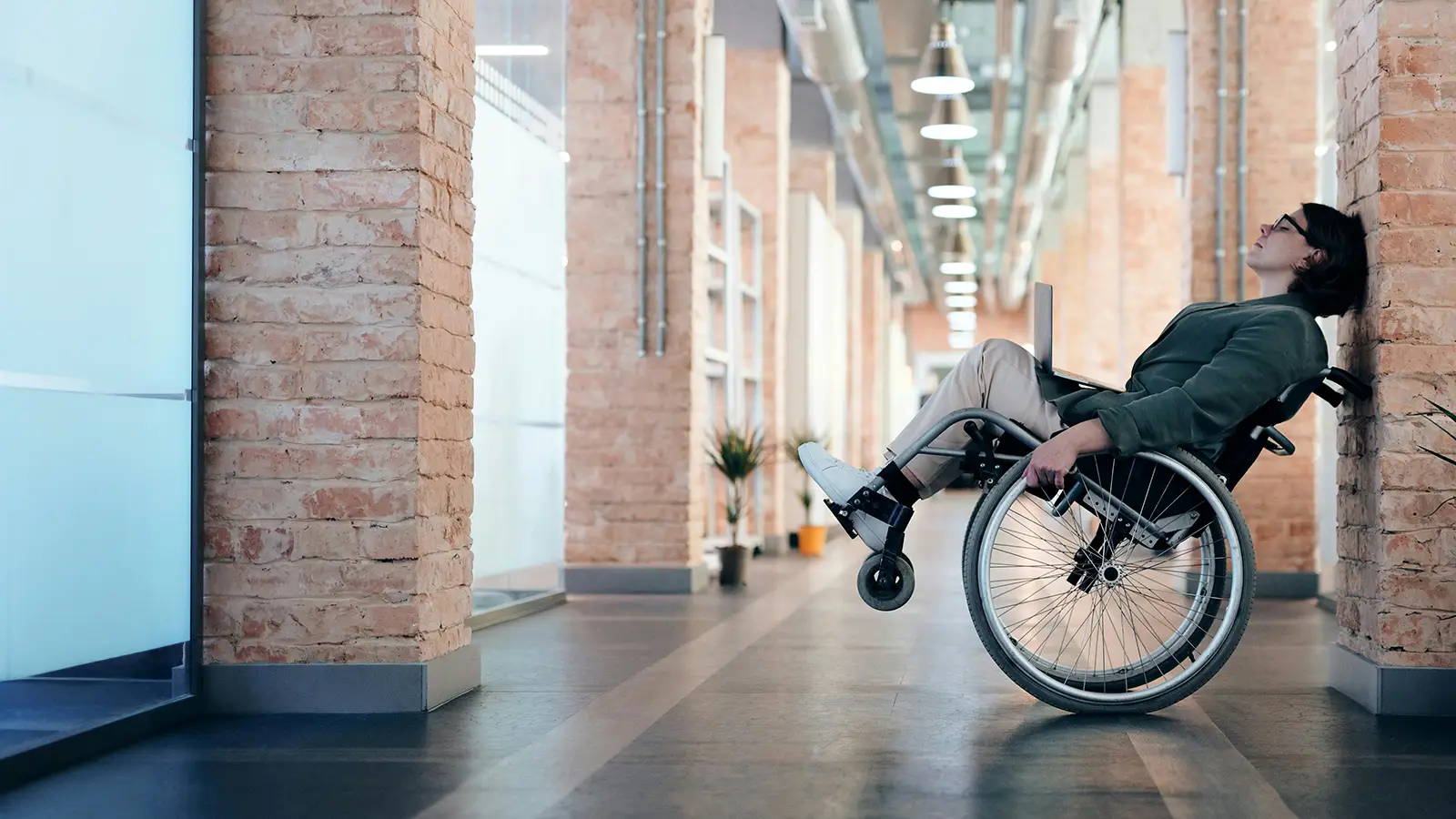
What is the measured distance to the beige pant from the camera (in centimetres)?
356

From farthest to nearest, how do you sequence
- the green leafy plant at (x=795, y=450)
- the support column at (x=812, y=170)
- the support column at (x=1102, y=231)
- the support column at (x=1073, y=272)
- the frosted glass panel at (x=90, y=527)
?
the support column at (x=1073, y=272)
the support column at (x=812, y=170)
the support column at (x=1102, y=231)
the green leafy plant at (x=795, y=450)
the frosted glass panel at (x=90, y=527)

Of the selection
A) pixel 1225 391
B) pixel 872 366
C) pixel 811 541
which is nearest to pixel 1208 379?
pixel 1225 391

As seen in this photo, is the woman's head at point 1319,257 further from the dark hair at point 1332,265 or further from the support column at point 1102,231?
the support column at point 1102,231

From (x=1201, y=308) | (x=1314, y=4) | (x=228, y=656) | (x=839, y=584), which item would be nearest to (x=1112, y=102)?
(x=1314, y=4)

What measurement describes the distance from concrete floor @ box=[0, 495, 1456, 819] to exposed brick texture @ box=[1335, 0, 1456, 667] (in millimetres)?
274

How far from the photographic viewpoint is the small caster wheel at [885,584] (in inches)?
140

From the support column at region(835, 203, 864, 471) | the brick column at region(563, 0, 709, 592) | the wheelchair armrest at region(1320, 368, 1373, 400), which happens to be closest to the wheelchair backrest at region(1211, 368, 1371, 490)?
the wheelchair armrest at region(1320, 368, 1373, 400)

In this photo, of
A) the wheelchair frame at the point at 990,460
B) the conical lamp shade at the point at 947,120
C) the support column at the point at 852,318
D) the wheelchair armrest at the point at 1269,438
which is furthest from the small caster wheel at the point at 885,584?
the support column at the point at 852,318

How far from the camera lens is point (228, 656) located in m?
3.77

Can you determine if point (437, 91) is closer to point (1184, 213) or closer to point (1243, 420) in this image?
point (1243, 420)

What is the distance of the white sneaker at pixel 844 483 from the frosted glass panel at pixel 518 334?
2426 mm

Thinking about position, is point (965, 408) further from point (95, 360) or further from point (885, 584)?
point (95, 360)

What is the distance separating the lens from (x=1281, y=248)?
3832mm

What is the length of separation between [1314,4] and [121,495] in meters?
6.52
